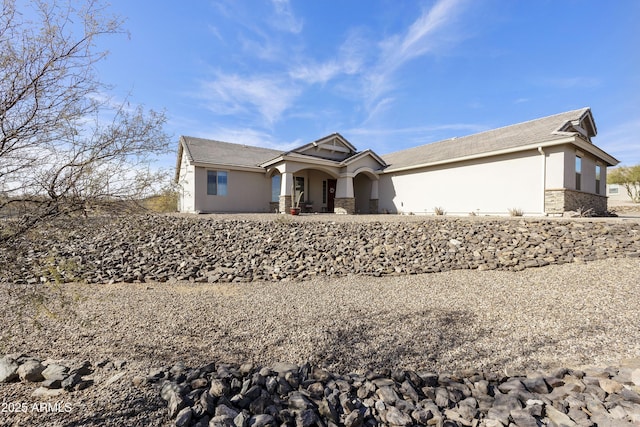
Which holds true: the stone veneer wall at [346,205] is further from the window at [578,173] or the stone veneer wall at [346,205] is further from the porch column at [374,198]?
the window at [578,173]

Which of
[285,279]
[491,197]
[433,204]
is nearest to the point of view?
[285,279]

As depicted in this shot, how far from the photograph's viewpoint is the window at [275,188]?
17516 mm

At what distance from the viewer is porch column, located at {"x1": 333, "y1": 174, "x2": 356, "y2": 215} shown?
17.2 metres

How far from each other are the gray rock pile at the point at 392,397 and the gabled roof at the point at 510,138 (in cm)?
1186

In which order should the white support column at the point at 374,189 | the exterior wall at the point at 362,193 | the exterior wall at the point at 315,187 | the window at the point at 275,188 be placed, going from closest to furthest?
1. the window at the point at 275,188
2. the exterior wall at the point at 315,187
3. the white support column at the point at 374,189
4. the exterior wall at the point at 362,193

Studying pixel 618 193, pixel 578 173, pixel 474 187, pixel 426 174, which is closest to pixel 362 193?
pixel 426 174

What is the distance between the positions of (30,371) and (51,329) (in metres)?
1.45

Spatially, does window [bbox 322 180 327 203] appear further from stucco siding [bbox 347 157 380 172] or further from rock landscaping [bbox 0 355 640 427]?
A: rock landscaping [bbox 0 355 640 427]

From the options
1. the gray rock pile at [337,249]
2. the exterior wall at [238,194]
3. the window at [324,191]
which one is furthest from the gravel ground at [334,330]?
the window at [324,191]

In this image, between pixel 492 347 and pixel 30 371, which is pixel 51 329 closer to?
pixel 30 371

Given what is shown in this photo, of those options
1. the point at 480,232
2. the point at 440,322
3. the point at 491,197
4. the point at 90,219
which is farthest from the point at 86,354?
the point at 491,197

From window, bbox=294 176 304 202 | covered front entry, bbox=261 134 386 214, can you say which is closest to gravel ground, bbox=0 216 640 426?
covered front entry, bbox=261 134 386 214

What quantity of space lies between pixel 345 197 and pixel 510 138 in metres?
8.76

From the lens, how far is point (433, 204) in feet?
51.6
